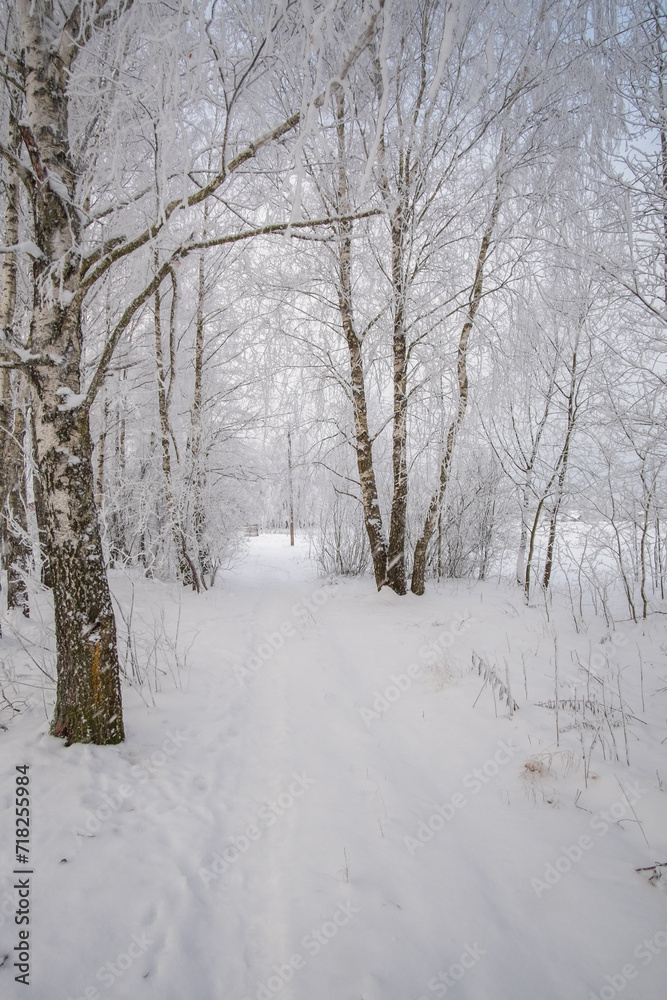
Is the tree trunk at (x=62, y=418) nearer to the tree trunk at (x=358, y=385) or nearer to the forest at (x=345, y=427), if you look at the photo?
the forest at (x=345, y=427)

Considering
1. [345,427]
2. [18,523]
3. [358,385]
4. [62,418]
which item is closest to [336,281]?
[358,385]

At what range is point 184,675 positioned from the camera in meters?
3.48

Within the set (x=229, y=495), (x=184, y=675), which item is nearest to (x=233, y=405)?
(x=229, y=495)

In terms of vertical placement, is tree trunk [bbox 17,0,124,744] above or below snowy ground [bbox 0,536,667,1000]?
above

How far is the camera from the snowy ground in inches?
47.8

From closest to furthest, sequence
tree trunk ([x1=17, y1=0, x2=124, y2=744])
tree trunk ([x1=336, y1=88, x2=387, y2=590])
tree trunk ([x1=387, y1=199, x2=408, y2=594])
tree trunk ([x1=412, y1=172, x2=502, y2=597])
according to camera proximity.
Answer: tree trunk ([x1=17, y1=0, x2=124, y2=744]), tree trunk ([x1=412, y1=172, x2=502, y2=597]), tree trunk ([x1=336, y1=88, x2=387, y2=590]), tree trunk ([x1=387, y1=199, x2=408, y2=594])

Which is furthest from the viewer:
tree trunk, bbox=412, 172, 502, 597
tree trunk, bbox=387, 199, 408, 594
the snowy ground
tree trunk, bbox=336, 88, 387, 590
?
tree trunk, bbox=387, 199, 408, 594

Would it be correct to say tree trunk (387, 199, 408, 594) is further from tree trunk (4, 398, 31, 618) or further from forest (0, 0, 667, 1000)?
tree trunk (4, 398, 31, 618)

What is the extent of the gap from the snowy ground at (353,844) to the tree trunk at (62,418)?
0.33m

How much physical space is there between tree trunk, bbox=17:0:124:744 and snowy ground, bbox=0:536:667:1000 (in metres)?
0.33

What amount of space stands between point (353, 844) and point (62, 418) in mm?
2443

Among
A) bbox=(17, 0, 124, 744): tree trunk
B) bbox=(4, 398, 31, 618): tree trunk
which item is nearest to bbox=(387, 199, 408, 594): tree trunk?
bbox=(17, 0, 124, 744): tree trunk

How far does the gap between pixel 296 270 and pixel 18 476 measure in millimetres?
4743

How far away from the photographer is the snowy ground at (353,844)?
121 cm
